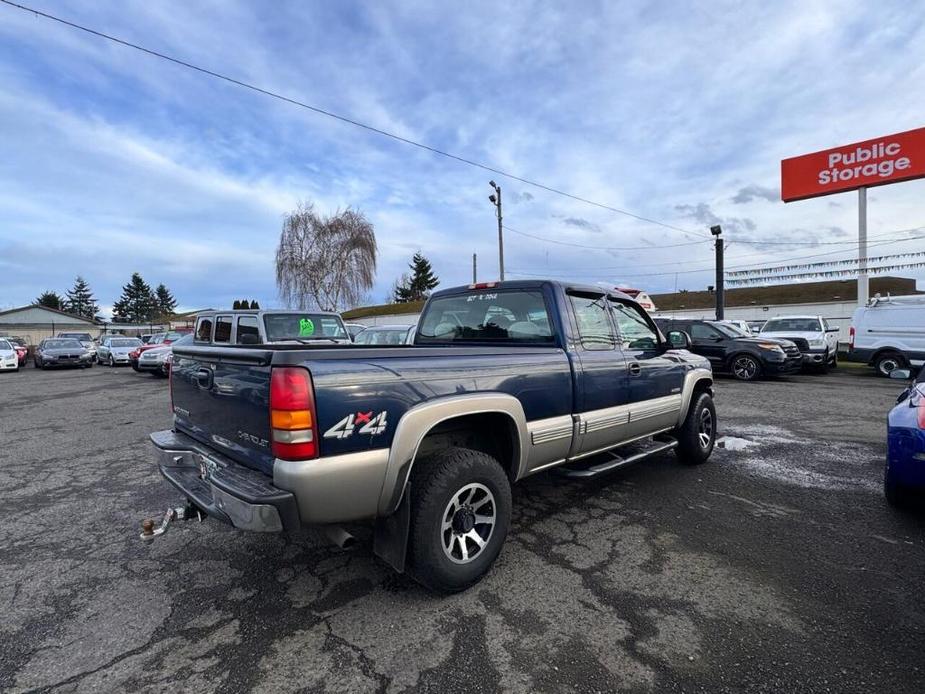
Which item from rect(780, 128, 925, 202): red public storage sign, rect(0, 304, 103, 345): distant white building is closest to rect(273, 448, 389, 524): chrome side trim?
rect(780, 128, 925, 202): red public storage sign

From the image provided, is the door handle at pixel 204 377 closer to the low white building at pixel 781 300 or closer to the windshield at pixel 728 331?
the windshield at pixel 728 331

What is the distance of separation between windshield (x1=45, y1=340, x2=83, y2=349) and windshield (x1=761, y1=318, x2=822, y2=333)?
27.7 metres

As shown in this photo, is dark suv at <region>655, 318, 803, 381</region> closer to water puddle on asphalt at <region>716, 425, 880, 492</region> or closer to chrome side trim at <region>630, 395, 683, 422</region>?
water puddle on asphalt at <region>716, 425, 880, 492</region>

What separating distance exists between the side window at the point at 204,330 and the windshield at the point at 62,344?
14.3m

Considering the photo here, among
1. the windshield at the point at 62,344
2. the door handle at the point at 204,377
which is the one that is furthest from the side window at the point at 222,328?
the windshield at the point at 62,344

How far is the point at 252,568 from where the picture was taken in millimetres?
3221

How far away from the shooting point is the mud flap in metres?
2.62

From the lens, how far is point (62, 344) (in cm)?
2169

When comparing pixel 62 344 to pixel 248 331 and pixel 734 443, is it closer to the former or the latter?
pixel 248 331

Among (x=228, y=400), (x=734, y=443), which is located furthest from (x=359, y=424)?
(x=734, y=443)

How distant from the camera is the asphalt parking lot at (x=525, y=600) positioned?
2.26 meters

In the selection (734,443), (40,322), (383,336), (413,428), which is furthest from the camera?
(40,322)

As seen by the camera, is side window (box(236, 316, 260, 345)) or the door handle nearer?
the door handle

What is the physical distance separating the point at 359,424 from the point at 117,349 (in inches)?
961
